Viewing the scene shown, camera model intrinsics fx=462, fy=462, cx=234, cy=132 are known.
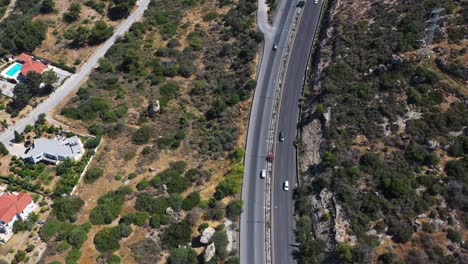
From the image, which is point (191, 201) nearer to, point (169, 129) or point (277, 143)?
point (169, 129)

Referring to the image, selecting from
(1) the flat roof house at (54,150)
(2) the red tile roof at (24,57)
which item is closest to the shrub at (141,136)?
(1) the flat roof house at (54,150)

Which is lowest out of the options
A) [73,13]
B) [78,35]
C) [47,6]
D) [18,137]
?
→ [18,137]

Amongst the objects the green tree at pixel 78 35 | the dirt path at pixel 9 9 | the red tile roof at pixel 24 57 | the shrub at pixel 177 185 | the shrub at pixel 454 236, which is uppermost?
the dirt path at pixel 9 9

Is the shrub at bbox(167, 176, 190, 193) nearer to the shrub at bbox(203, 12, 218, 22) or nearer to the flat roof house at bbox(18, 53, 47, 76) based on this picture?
the flat roof house at bbox(18, 53, 47, 76)

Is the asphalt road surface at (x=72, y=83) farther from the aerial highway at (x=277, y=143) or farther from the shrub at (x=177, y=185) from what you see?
the shrub at (x=177, y=185)

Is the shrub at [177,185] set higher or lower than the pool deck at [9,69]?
lower

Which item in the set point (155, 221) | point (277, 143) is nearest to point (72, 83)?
point (155, 221)

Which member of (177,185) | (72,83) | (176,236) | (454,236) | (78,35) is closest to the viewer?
(454,236)
